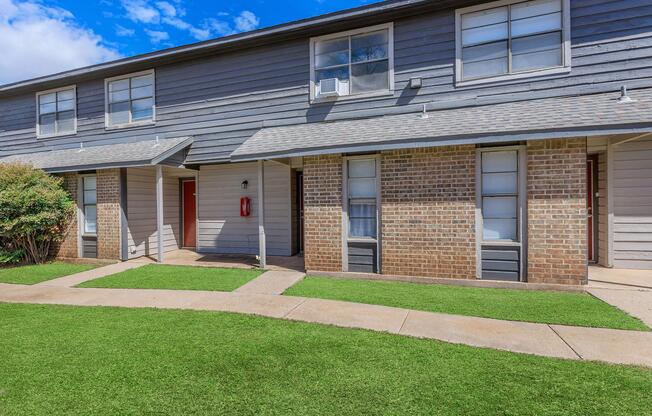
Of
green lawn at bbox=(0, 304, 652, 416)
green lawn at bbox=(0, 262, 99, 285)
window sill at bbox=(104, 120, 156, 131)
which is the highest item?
window sill at bbox=(104, 120, 156, 131)

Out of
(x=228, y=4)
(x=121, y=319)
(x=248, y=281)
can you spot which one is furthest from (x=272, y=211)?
(x=228, y=4)

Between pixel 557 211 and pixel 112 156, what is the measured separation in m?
10.7

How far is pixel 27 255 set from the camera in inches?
404

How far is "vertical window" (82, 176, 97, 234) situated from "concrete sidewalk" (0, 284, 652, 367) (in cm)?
364

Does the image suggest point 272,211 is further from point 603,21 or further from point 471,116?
point 603,21

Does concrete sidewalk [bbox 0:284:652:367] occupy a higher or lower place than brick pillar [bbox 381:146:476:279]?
lower

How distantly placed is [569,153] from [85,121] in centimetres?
1359

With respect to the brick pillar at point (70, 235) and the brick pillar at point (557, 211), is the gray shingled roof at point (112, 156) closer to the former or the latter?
the brick pillar at point (70, 235)

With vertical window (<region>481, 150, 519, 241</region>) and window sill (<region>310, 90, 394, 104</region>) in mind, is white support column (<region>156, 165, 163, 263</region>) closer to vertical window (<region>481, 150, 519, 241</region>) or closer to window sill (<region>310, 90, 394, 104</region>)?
window sill (<region>310, 90, 394, 104</region>)

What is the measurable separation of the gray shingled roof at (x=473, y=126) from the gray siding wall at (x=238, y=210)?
2.02 meters

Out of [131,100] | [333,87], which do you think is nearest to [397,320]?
[333,87]

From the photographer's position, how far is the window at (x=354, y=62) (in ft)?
27.7

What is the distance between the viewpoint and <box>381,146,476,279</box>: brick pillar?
6762mm

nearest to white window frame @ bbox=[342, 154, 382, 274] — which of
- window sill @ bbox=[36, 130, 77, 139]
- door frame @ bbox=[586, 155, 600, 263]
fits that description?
door frame @ bbox=[586, 155, 600, 263]
